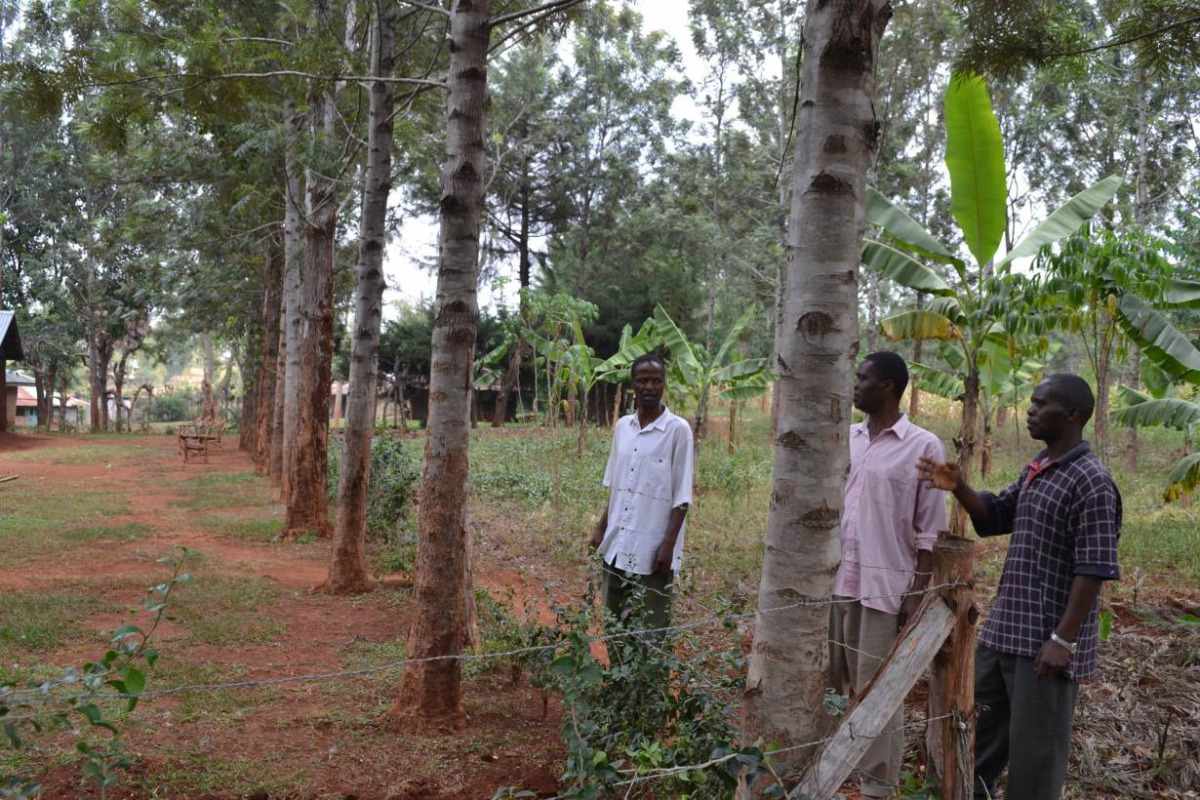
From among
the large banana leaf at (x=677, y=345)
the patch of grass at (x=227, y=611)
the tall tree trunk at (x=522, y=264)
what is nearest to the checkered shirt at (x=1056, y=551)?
the patch of grass at (x=227, y=611)

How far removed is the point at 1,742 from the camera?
13.9ft

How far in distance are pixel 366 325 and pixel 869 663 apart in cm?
560

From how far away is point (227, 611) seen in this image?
758 centimetres

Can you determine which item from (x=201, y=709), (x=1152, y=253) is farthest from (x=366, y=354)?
(x=1152, y=253)

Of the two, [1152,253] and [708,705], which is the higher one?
[1152,253]

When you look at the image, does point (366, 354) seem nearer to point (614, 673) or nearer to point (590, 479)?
point (614, 673)

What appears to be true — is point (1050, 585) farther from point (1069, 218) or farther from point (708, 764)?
point (1069, 218)

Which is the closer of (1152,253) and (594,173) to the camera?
(1152,253)

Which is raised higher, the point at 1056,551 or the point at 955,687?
the point at 1056,551

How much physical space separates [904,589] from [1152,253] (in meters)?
5.05

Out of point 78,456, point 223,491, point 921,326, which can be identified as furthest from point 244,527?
point 78,456

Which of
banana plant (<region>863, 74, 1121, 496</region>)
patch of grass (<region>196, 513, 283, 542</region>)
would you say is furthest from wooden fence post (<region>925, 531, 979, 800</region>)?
patch of grass (<region>196, 513, 283, 542</region>)

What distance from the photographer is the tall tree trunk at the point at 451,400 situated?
15.7 feet

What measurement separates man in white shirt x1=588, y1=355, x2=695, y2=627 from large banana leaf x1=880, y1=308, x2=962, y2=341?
471 cm
